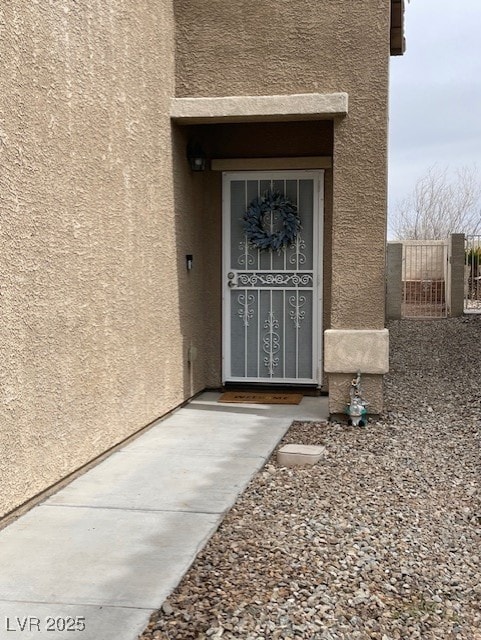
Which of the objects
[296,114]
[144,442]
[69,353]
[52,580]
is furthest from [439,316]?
[52,580]

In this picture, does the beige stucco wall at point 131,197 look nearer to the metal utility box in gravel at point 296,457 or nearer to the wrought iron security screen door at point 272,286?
the wrought iron security screen door at point 272,286

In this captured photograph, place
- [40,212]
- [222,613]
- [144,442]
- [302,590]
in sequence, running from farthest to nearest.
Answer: [144,442], [40,212], [302,590], [222,613]

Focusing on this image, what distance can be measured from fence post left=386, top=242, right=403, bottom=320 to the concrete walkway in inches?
497

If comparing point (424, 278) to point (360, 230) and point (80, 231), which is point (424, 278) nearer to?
point (360, 230)

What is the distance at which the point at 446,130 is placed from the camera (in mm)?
36406

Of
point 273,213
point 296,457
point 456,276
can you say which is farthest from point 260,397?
point 456,276

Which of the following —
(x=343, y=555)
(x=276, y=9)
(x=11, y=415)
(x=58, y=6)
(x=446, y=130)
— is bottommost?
(x=343, y=555)

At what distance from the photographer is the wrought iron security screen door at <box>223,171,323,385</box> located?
9.20 metres

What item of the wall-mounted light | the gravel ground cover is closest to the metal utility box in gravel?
the gravel ground cover

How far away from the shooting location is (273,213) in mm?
9203

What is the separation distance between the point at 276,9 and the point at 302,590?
19.3 ft

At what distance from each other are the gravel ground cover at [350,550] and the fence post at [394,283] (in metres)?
12.0

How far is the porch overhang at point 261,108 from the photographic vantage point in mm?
7742

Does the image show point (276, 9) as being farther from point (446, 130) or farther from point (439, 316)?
point (446, 130)
